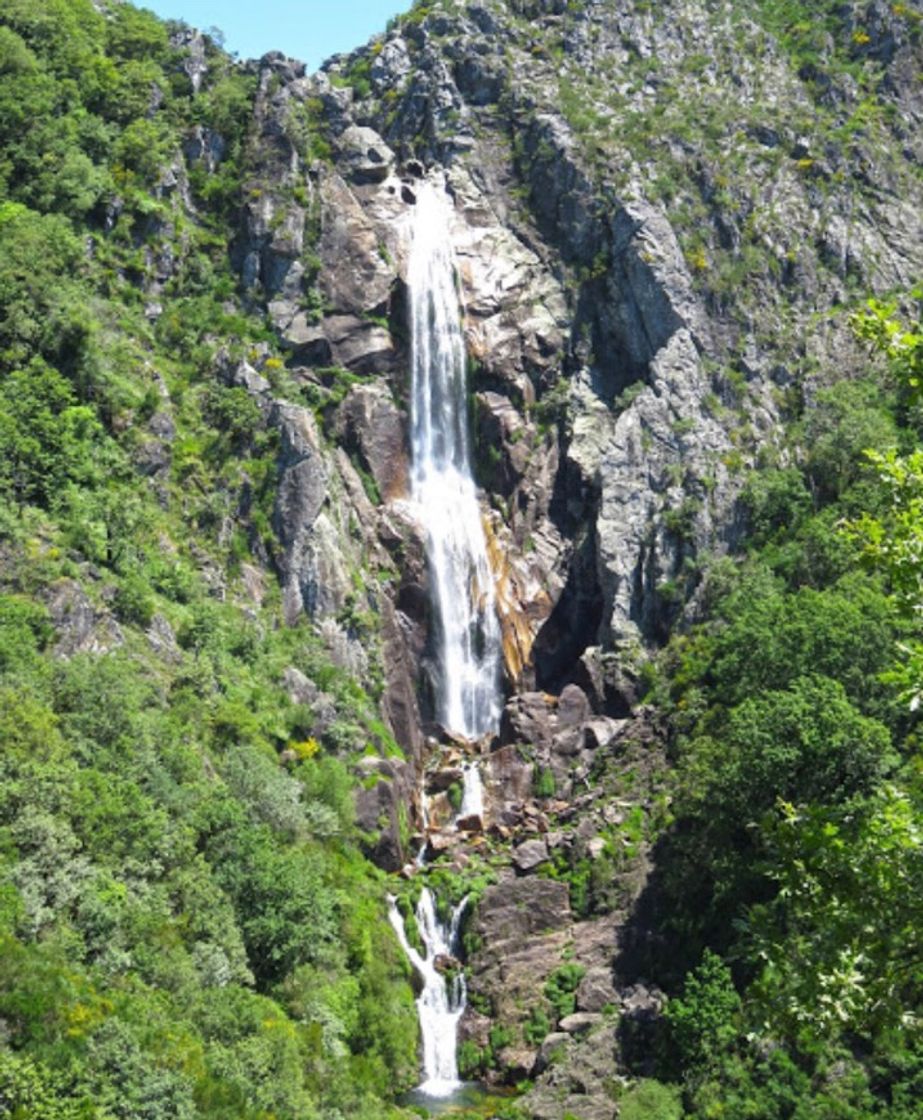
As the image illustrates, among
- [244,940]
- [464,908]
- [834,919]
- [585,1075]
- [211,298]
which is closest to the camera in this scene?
[834,919]

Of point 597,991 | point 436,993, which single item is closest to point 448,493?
point 436,993

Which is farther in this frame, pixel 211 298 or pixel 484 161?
pixel 484 161

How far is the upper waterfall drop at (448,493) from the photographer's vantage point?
7050 centimetres

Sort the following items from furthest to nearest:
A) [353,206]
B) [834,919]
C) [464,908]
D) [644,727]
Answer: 1. [353,206]
2. [644,727]
3. [464,908]
4. [834,919]

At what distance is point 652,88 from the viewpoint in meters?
90.8

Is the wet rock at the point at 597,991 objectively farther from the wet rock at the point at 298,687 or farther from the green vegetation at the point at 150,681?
the wet rock at the point at 298,687

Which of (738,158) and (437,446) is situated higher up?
(738,158)

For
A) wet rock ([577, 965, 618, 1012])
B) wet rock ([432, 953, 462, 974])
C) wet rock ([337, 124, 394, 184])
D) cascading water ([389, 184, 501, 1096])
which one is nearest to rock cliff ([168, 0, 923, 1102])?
wet rock ([337, 124, 394, 184])

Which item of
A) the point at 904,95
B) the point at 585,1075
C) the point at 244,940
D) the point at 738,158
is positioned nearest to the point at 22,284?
the point at 244,940

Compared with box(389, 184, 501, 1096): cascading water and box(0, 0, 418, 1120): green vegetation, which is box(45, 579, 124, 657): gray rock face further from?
box(389, 184, 501, 1096): cascading water

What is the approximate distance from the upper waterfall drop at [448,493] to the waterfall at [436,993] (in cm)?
1588

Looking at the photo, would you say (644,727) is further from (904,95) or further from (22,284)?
(904,95)

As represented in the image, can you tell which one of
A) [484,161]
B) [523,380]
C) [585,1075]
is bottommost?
[585,1075]

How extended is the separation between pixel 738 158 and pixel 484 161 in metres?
18.2
